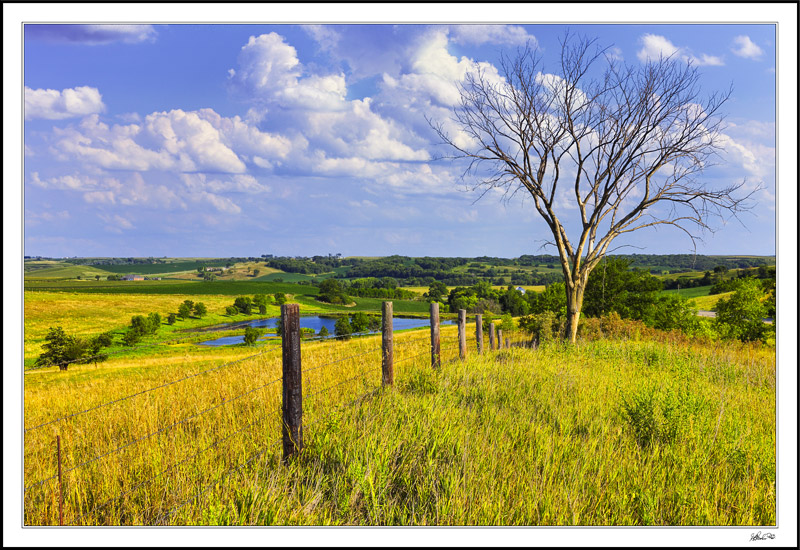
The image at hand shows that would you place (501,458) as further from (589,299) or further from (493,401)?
(589,299)

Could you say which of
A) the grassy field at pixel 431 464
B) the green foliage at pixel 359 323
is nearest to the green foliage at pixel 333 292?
the green foliage at pixel 359 323

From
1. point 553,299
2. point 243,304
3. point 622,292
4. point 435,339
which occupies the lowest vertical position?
point 243,304

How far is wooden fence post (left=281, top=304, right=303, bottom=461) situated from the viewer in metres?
4.66

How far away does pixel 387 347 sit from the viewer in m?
7.77

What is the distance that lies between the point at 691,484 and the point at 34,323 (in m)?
139

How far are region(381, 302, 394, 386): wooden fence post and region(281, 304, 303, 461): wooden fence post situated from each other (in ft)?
9.83

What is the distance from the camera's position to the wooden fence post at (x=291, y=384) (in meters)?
4.66

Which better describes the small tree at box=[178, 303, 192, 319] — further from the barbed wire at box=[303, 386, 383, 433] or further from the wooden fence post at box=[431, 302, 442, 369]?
the barbed wire at box=[303, 386, 383, 433]

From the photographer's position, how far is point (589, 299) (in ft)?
119

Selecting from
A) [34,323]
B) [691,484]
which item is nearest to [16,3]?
[691,484]

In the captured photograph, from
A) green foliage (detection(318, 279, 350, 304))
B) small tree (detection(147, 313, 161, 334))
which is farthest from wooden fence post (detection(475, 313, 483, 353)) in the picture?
small tree (detection(147, 313, 161, 334))

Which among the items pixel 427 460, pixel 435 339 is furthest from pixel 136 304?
pixel 427 460

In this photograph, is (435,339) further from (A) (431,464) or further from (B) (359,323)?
(B) (359,323)

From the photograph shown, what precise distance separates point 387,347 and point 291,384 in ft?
10.3
